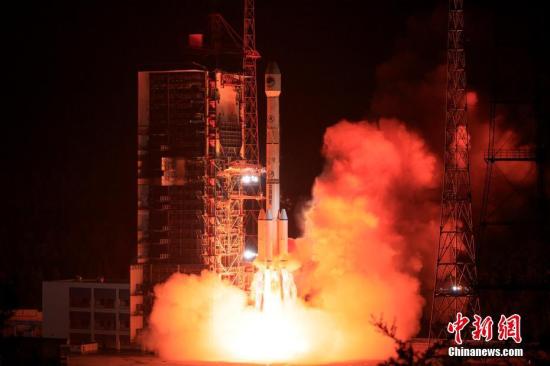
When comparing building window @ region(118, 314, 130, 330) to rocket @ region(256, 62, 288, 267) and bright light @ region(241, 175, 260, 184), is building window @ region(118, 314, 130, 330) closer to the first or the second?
bright light @ region(241, 175, 260, 184)

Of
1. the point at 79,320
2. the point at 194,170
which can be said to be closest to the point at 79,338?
the point at 79,320

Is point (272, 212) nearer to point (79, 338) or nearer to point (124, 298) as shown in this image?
point (124, 298)

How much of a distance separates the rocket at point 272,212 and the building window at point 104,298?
945 centimetres

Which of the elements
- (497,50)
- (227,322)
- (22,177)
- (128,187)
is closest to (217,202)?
(227,322)

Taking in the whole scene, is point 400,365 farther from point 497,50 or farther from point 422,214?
point 422,214

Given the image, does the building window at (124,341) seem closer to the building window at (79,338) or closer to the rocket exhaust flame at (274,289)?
the building window at (79,338)

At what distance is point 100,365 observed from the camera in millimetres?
53406

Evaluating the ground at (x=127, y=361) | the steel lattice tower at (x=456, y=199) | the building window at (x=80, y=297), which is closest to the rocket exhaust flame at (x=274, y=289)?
the ground at (x=127, y=361)

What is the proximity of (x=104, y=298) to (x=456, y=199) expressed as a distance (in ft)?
59.7

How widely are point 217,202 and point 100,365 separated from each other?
28.0ft

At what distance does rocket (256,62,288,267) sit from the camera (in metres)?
52.3

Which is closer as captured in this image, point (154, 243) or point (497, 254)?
point (154, 243)

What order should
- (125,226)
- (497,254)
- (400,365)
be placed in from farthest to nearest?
(125,226), (497,254), (400,365)

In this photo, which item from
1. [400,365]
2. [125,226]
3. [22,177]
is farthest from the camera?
[22,177]
